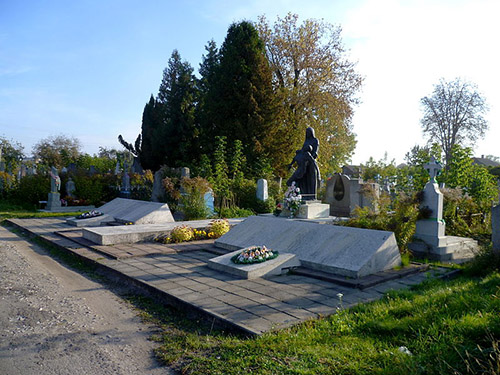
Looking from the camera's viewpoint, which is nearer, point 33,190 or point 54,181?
point 54,181

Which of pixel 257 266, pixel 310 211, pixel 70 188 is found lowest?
pixel 257 266

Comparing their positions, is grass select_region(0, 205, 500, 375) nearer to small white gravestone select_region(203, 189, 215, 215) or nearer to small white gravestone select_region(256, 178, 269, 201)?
small white gravestone select_region(203, 189, 215, 215)

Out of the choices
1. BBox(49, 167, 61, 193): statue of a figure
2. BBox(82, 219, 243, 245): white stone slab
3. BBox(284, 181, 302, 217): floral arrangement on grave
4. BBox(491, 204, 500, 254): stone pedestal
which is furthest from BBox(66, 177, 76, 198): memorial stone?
BBox(491, 204, 500, 254): stone pedestal

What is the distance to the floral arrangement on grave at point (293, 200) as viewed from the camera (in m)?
11.8

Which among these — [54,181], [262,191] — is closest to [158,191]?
[262,191]

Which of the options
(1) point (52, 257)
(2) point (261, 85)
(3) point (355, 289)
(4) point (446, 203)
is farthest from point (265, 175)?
(3) point (355, 289)

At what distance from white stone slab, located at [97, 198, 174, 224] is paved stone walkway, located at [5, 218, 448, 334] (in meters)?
3.24

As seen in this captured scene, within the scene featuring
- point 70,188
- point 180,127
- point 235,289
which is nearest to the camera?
point 235,289

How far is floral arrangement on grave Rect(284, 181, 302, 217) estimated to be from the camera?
11758 millimetres

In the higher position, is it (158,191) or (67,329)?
(158,191)

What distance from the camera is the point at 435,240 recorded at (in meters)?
8.46

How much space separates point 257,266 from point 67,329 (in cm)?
308

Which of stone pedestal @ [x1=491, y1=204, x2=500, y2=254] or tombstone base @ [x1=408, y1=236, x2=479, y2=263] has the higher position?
stone pedestal @ [x1=491, y1=204, x2=500, y2=254]

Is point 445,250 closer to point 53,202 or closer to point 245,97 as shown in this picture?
point 245,97
